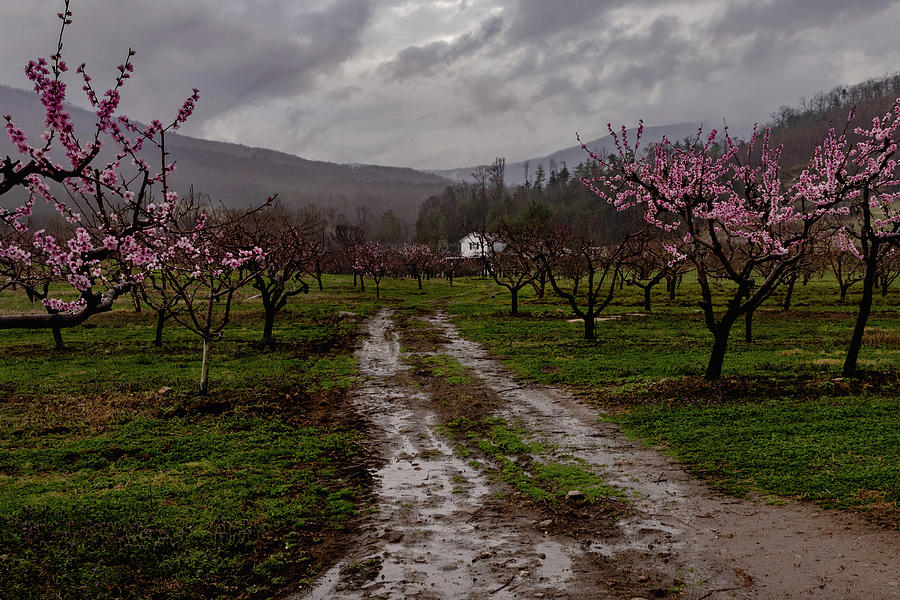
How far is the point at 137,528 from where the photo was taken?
8.81 metres

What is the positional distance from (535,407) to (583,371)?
15.3ft

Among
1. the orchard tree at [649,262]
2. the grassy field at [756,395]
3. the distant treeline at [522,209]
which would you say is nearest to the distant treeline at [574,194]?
the distant treeline at [522,209]

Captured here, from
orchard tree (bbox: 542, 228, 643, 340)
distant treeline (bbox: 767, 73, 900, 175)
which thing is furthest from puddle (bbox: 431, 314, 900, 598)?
distant treeline (bbox: 767, 73, 900, 175)

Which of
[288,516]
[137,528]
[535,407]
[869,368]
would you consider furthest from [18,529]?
[869,368]

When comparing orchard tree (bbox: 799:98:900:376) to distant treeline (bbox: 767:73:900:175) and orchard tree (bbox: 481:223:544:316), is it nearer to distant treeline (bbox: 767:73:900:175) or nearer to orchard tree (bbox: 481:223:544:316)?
orchard tree (bbox: 481:223:544:316)

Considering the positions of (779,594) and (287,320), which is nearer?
(779,594)

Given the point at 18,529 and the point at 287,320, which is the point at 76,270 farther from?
the point at 287,320

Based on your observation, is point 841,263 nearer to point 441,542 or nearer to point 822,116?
point 441,542

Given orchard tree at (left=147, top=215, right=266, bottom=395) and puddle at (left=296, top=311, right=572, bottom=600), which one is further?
orchard tree at (left=147, top=215, right=266, bottom=395)

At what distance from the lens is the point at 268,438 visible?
13.6m

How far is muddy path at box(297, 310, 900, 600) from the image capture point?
7070 mm

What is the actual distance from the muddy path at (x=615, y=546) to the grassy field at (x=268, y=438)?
0.78 meters

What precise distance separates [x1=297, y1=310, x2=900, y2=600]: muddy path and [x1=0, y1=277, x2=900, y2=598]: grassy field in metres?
0.78

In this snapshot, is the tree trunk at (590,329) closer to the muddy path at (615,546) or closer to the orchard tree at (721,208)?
the orchard tree at (721,208)
